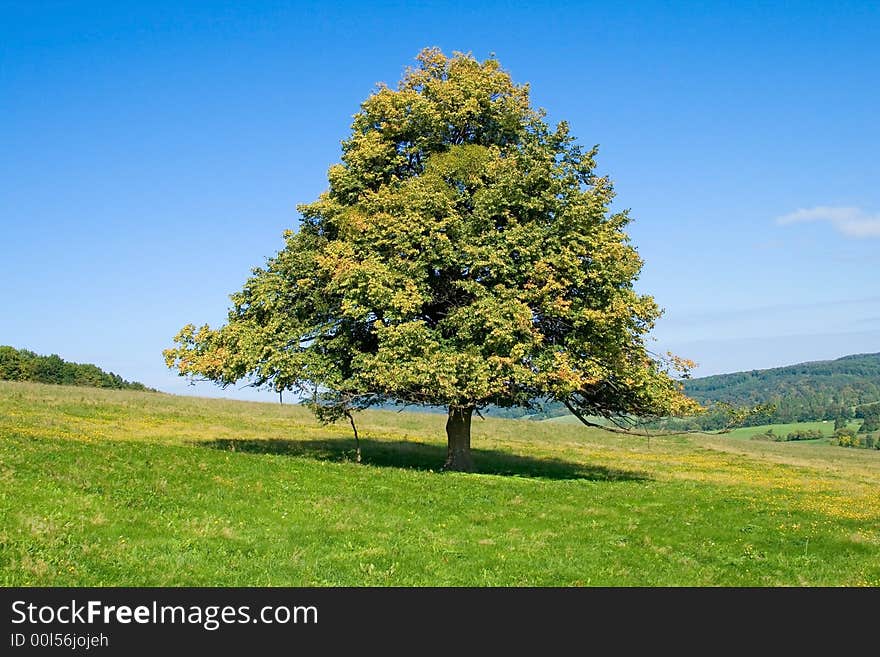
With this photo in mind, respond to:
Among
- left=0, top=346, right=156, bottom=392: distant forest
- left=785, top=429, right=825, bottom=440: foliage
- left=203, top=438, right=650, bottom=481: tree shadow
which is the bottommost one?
left=785, top=429, right=825, bottom=440: foliage

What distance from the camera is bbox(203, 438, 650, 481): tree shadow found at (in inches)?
1563

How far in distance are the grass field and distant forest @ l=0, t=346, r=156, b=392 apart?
4116 inches

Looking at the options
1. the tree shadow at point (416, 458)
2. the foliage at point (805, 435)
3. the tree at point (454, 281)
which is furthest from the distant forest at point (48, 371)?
the foliage at point (805, 435)

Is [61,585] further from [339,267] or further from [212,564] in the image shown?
[339,267]

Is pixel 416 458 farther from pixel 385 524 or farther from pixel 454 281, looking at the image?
pixel 385 524

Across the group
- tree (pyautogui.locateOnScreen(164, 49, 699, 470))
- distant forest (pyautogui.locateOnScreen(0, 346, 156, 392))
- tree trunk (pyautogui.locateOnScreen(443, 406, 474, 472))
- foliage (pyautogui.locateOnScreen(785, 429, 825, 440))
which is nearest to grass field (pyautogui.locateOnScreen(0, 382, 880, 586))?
tree trunk (pyautogui.locateOnScreen(443, 406, 474, 472))

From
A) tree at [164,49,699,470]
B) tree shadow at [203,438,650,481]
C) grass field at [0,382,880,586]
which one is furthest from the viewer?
tree shadow at [203,438,650,481]

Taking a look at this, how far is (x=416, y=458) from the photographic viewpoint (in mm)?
43594

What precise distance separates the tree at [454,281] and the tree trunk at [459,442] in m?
0.08

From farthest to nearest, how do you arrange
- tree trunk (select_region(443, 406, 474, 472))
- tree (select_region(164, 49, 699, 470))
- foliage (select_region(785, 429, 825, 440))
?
foliage (select_region(785, 429, 825, 440)), tree trunk (select_region(443, 406, 474, 472)), tree (select_region(164, 49, 699, 470))

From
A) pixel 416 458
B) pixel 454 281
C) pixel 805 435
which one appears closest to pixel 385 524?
pixel 454 281

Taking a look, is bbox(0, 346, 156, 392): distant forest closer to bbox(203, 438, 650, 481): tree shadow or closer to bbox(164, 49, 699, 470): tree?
bbox(203, 438, 650, 481): tree shadow

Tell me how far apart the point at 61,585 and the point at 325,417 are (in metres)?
26.8

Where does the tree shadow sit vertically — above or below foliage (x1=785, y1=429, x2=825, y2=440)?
above
